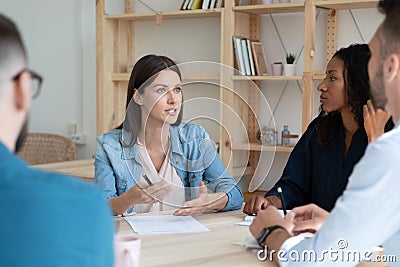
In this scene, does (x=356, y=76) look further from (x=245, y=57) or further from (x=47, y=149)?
(x=47, y=149)

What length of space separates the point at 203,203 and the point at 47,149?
2853 mm

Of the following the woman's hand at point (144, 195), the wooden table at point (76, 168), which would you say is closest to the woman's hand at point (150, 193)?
the woman's hand at point (144, 195)

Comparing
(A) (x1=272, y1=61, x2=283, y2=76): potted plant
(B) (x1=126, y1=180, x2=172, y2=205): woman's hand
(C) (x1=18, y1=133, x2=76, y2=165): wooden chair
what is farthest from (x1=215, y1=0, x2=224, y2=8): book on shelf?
(B) (x1=126, y1=180, x2=172, y2=205): woman's hand

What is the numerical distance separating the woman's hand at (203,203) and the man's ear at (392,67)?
991 millimetres

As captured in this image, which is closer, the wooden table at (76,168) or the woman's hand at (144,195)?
the woman's hand at (144,195)

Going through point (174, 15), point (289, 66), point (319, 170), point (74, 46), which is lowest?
point (319, 170)

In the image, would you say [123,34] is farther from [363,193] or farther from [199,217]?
[363,193]

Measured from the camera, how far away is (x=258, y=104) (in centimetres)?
249

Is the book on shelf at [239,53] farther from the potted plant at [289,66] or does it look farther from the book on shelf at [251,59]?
the potted plant at [289,66]

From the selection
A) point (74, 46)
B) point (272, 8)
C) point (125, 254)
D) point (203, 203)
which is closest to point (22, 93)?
point (125, 254)

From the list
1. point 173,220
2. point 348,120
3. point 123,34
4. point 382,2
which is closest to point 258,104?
point 348,120

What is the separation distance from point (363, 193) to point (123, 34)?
141 inches

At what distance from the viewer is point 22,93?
973mm

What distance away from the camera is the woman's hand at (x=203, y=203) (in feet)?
7.34
